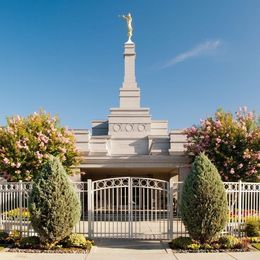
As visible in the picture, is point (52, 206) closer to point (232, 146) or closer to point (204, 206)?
point (204, 206)

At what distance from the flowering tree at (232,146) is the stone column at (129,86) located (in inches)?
346

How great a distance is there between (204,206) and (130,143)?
1171 cm

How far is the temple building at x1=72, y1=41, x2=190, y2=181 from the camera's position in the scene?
18.8 m

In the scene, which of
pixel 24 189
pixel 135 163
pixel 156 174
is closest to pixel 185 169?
pixel 135 163

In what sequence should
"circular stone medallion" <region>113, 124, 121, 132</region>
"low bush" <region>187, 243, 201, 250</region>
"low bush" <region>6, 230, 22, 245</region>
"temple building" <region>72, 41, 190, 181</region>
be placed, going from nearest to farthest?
"low bush" <region>187, 243, 201, 250</region>, "low bush" <region>6, 230, 22, 245</region>, "temple building" <region>72, 41, 190, 181</region>, "circular stone medallion" <region>113, 124, 121, 132</region>

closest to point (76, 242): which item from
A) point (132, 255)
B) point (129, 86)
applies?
point (132, 255)

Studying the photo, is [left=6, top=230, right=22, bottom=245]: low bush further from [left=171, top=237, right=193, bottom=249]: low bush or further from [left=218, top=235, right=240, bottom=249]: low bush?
[left=218, top=235, right=240, bottom=249]: low bush

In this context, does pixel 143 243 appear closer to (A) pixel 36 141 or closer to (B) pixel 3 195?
(B) pixel 3 195

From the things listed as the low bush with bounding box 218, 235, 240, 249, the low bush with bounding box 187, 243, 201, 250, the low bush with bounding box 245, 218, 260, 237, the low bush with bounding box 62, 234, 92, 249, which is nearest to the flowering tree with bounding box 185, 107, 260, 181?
the low bush with bounding box 245, 218, 260, 237

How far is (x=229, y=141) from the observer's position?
1623cm

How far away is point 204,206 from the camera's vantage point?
10273 millimetres

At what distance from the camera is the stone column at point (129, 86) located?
24.8m

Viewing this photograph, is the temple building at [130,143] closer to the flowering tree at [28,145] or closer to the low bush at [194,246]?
the flowering tree at [28,145]

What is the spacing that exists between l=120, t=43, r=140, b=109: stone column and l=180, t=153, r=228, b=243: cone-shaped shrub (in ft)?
47.5
